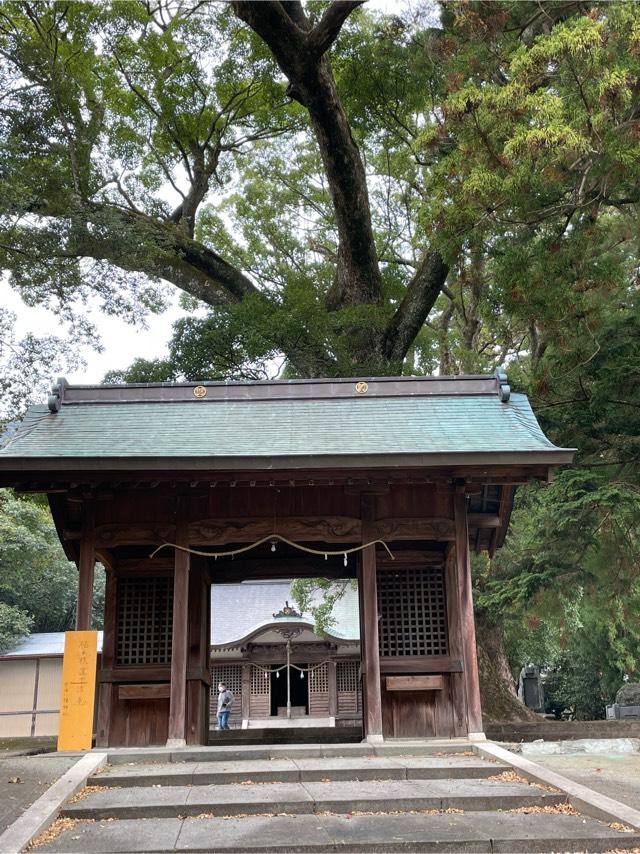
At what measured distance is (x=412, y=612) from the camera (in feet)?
33.8

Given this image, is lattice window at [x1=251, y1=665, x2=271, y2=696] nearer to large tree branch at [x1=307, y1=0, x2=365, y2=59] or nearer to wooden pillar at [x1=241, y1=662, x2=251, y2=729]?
wooden pillar at [x1=241, y1=662, x2=251, y2=729]

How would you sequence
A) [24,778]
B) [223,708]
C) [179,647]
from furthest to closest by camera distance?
[223,708], [179,647], [24,778]

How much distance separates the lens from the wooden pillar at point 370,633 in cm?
898

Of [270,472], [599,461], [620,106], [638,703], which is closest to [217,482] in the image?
[270,472]

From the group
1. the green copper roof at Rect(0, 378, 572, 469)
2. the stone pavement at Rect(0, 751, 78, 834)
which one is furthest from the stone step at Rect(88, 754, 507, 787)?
the green copper roof at Rect(0, 378, 572, 469)

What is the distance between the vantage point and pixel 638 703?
20.4 meters

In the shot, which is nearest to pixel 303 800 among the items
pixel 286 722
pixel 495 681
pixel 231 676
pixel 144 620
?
pixel 144 620

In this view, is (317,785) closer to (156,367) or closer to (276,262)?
(156,367)

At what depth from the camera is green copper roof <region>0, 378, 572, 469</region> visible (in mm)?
8766

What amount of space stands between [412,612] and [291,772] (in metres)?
3.73

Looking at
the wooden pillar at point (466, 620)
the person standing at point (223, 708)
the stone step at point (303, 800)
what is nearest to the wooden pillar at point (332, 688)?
the person standing at point (223, 708)

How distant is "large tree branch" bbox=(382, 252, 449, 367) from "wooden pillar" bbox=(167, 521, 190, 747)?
9524 millimetres

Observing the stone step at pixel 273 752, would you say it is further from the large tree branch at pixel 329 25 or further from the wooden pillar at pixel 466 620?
the large tree branch at pixel 329 25

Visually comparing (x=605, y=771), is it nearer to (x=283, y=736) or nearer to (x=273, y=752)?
(x=273, y=752)
